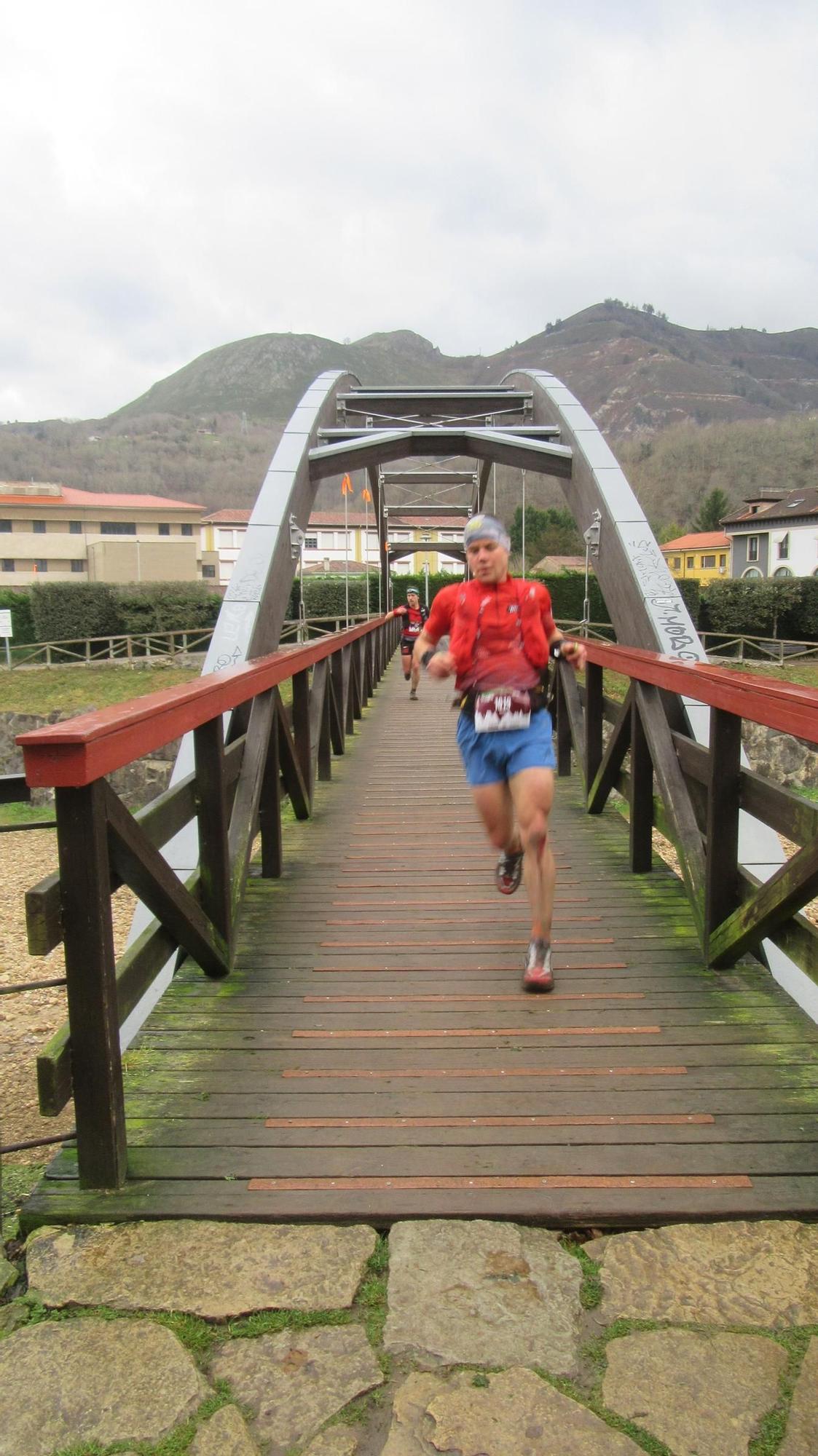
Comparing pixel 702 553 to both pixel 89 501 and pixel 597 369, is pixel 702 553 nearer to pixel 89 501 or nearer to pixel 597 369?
pixel 89 501

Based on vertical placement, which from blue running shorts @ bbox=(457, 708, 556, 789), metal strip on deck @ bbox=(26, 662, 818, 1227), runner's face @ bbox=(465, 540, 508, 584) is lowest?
metal strip on deck @ bbox=(26, 662, 818, 1227)

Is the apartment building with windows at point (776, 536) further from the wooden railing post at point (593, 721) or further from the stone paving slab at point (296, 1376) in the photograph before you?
the stone paving slab at point (296, 1376)

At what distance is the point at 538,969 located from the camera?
3170 mm

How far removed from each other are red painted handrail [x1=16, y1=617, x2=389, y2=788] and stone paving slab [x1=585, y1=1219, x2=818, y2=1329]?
4.37 ft

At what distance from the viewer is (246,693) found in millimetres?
3715

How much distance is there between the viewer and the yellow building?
6198cm

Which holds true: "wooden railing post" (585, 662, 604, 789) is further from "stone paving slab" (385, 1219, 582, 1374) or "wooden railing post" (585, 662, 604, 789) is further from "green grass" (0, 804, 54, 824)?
"green grass" (0, 804, 54, 824)

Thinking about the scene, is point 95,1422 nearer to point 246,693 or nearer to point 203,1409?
point 203,1409

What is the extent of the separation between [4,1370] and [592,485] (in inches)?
270

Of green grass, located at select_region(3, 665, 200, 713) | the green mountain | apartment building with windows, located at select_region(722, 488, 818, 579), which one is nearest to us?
green grass, located at select_region(3, 665, 200, 713)

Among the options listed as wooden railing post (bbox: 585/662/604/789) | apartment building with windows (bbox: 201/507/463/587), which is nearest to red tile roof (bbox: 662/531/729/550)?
apartment building with windows (bbox: 201/507/463/587)

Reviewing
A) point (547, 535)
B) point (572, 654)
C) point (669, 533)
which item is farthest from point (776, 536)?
point (572, 654)

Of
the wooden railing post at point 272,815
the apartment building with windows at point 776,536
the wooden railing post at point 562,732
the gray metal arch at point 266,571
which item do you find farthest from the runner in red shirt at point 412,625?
the apartment building with windows at point 776,536

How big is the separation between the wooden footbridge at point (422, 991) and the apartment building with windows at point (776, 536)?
146ft
